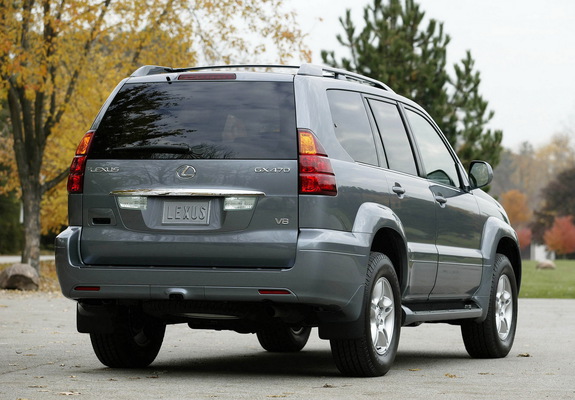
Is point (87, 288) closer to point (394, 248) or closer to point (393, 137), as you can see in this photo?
point (394, 248)

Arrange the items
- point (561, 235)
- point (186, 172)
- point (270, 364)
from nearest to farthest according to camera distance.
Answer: point (186, 172), point (270, 364), point (561, 235)

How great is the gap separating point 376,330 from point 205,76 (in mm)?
2107

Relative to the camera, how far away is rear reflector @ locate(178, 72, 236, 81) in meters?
7.58

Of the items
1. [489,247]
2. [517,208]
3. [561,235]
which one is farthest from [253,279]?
[517,208]

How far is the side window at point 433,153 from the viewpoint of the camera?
9062mm

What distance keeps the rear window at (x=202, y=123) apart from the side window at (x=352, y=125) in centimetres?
44

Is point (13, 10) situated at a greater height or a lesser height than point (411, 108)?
greater

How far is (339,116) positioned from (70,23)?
1534 centimetres

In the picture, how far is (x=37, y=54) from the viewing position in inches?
913

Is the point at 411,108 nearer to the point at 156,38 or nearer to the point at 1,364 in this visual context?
the point at 1,364

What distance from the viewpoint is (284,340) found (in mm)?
10172

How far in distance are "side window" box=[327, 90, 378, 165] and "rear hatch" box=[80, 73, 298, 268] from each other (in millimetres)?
443

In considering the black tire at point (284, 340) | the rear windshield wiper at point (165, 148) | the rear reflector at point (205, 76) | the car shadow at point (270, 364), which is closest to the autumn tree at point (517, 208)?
the black tire at point (284, 340)

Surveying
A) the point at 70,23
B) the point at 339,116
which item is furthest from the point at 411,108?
the point at 70,23
